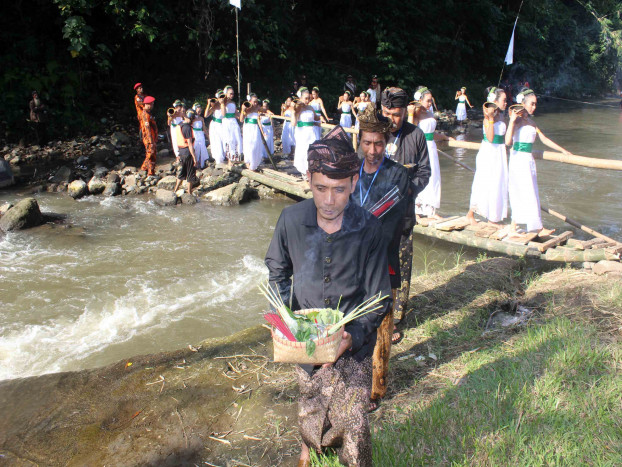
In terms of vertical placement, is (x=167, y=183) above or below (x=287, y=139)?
below

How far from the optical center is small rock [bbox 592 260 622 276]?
540 cm

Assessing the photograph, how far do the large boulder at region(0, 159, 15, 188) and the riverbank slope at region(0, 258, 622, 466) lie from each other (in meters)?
10.0

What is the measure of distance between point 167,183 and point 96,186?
5.44 ft

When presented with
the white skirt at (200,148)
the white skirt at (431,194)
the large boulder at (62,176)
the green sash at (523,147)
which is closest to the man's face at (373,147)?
the green sash at (523,147)

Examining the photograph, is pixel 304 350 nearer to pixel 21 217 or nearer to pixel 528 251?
pixel 528 251

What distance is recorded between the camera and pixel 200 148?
44.9 ft

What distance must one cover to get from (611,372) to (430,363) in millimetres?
1220

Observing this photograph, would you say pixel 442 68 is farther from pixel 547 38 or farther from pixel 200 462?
pixel 200 462

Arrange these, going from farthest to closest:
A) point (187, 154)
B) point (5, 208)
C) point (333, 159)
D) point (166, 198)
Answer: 1. point (187, 154)
2. point (166, 198)
3. point (5, 208)
4. point (333, 159)

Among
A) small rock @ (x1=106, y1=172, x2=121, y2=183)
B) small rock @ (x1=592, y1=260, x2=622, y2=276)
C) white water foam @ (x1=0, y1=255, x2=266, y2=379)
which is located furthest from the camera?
small rock @ (x1=106, y1=172, x2=121, y2=183)

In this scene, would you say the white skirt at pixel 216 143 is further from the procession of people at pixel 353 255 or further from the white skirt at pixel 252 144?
the procession of people at pixel 353 255

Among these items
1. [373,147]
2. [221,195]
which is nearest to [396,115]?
[373,147]

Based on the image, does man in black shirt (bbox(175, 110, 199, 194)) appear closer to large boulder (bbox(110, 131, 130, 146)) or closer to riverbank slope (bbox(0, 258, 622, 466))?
large boulder (bbox(110, 131, 130, 146))

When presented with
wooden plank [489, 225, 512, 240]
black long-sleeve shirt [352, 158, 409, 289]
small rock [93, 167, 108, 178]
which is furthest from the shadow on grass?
small rock [93, 167, 108, 178]
